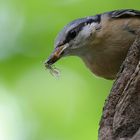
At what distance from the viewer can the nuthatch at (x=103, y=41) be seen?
16.6 feet

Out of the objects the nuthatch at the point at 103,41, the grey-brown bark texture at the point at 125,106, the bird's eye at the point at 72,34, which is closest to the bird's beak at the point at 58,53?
the nuthatch at the point at 103,41

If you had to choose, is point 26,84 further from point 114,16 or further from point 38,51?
point 114,16

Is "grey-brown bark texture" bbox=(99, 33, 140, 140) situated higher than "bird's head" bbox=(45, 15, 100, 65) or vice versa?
"bird's head" bbox=(45, 15, 100, 65)

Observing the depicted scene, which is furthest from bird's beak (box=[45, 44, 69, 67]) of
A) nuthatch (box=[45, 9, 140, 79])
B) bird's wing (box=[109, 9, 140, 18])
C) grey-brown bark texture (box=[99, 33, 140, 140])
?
grey-brown bark texture (box=[99, 33, 140, 140])

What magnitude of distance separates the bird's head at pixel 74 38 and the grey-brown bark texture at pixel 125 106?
856 millimetres

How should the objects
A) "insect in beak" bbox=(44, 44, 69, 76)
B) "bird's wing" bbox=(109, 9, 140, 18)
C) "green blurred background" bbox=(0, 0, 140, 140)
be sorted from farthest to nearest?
"green blurred background" bbox=(0, 0, 140, 140) → "bird's wing" bbox=(109, 9, 140, 18) → "insect in beak" bbox=(44, 44, 69, 76)

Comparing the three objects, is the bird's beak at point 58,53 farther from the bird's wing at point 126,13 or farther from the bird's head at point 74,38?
the bird's wing at point 126,13

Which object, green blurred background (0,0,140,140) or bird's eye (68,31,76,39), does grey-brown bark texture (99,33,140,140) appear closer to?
bird's eye (68,31,76,39)

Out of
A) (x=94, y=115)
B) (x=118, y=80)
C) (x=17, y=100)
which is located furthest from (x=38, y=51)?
(x=118, y=80)

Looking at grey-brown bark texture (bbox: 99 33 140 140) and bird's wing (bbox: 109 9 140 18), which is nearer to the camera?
grey-brown bark texture (bbox: 99 33 140 140)

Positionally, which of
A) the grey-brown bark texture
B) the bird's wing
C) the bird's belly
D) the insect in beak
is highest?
the bird's wing

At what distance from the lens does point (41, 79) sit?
729cm

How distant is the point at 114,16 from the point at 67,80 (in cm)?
205

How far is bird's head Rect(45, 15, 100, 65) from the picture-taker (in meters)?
5.10
